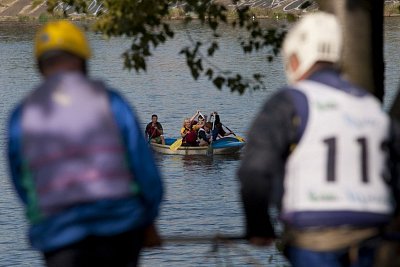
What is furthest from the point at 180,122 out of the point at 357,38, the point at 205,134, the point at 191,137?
the point at 357,38

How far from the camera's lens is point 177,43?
80.6m

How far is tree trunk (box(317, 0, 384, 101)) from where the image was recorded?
24.0ft

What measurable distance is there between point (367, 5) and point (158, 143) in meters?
34.3

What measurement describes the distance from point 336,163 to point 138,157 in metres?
0.73

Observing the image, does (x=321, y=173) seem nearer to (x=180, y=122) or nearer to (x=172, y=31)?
(x=172, y=31)

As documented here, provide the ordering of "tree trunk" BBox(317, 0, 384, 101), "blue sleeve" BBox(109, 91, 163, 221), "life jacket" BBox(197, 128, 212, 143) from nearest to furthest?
"blue sleeve" BBox(109, 91, 163, 221), "tree trunk" BBox(317, 0, 384, 101), "life jacket" BBox(197, 128, 212, 143)

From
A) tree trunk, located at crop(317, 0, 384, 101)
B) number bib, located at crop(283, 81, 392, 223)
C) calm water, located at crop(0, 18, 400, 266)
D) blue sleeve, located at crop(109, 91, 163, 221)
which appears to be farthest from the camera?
calm water, located at crop(0, 18, 400, 266)

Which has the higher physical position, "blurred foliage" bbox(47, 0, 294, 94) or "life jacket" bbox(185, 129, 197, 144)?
"blurred foliage" bbox(47, 0, 294, 94)

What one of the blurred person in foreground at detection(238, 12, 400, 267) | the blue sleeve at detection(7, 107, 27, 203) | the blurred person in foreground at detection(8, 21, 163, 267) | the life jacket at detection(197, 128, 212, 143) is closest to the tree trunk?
the blurred person in foreground at detection(238, 12, 400, 267)

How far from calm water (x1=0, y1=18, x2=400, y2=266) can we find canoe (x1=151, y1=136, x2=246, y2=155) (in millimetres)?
229

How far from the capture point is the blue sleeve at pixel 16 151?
4.76 metres

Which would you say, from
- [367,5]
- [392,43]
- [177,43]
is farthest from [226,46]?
[367,5]

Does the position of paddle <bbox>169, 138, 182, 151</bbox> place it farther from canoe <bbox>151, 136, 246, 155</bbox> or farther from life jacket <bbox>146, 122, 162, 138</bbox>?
life jacket <bbox>146, 122, 162, 138</bbox>

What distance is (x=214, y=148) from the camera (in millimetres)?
41500
